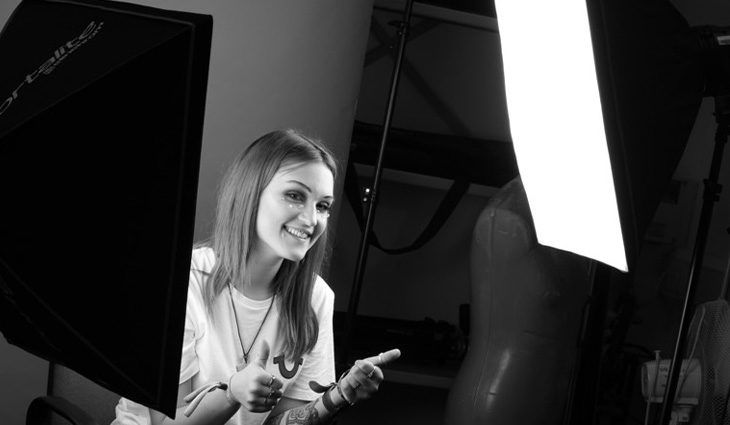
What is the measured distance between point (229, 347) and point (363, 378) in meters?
0.37

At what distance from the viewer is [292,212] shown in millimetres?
1341

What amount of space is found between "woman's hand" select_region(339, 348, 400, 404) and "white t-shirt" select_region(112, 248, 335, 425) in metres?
0.24

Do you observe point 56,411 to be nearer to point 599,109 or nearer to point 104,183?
point 104,183

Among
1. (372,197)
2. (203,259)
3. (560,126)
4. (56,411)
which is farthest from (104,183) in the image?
(372,197)

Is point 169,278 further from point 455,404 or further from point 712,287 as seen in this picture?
point 712,287

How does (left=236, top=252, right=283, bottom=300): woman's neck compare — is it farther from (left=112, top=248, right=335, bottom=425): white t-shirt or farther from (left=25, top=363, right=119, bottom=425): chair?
(left=25, top=363, right=119, bottom=425): chair

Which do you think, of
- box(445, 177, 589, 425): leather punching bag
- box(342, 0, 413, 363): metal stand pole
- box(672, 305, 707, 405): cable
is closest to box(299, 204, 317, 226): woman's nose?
box(445, 177, 589, 425): leather punching bag

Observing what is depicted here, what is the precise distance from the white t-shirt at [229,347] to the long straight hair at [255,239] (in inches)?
0.6

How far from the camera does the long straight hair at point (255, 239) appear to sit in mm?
1355

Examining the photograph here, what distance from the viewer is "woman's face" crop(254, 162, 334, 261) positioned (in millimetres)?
1333

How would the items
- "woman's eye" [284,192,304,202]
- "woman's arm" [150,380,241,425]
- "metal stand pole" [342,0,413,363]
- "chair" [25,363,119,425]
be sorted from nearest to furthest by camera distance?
1. "woman's arm" [150,380,241,425]
2. "chair" [25,363,119,425]
3. "woman's eye" [284,192,304,202]
4. "metal stand pole" [342,0,413,363]

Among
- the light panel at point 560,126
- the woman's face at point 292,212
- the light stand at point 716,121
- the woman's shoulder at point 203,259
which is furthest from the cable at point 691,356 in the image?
the light panel at point 560,126

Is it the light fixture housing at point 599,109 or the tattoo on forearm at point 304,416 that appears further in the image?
the tattoo on forearm at point 304,416

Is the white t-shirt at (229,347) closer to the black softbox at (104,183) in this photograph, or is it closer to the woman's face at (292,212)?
the woman's face at (292,212)
